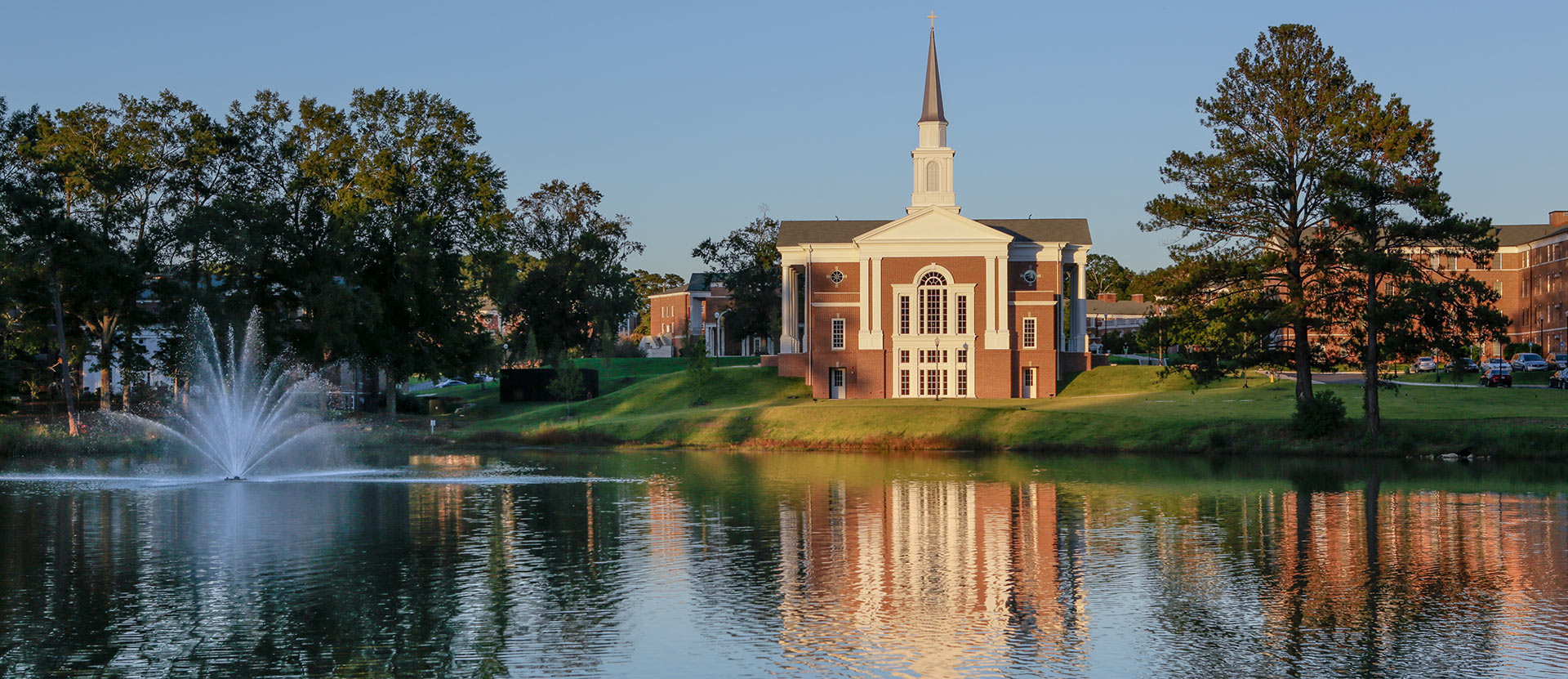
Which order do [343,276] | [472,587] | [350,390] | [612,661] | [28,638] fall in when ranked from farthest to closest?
[350,390]
[343,276]
[472,587]
[28,638]
[612,661]

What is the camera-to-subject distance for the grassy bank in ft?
172

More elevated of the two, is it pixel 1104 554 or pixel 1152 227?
pixel 1152 227

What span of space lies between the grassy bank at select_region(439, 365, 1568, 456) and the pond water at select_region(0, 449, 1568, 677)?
13.8 metres

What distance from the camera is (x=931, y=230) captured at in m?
82.9

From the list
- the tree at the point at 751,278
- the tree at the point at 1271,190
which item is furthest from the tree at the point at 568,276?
the tree at the point at 1271,190

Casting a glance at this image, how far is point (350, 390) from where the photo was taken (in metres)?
96.1

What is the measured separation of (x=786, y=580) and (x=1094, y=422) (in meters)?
40.7

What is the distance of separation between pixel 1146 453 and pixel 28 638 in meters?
43.5

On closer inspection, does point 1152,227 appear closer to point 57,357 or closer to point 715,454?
point 715,454

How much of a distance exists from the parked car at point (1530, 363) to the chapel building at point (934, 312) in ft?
99.2

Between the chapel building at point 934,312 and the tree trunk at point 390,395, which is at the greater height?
the chapel building at point 934,312

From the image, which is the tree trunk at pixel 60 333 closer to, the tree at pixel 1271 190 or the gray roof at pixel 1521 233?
the tree at pixel 1271 190

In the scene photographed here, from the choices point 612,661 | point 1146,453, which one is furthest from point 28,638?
point 1146,453

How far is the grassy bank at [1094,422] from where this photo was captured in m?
52.5
